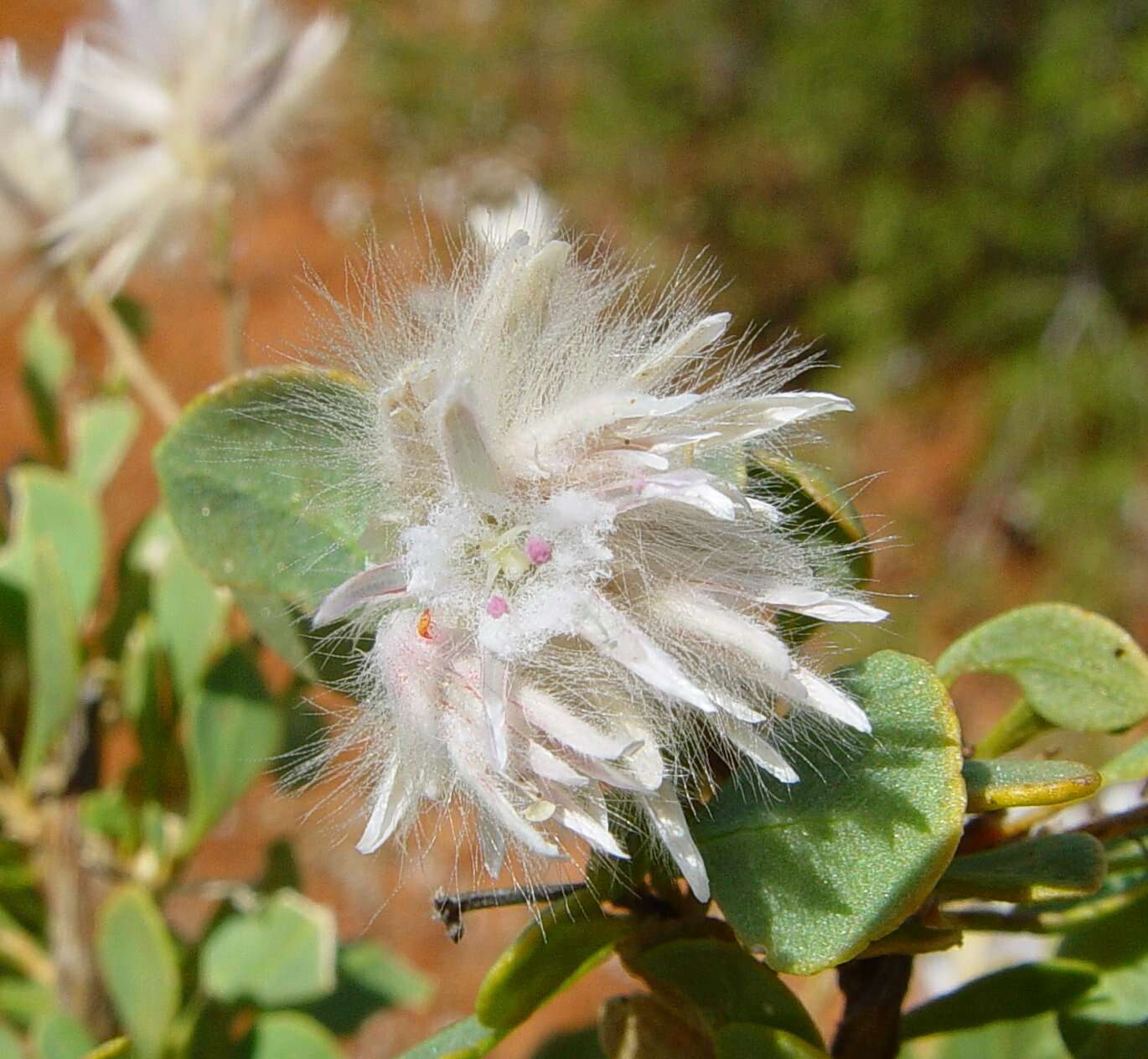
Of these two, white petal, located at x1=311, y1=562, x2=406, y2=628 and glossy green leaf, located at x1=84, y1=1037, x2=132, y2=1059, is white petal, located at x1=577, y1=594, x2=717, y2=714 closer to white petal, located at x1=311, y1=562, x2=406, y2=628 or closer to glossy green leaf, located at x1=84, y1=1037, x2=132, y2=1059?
white petal, located at x1=311, y1=562, x2=406, y2=628

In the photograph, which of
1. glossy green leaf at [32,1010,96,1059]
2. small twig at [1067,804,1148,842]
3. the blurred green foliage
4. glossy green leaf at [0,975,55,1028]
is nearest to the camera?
small twig at [1067,804,1148,842]

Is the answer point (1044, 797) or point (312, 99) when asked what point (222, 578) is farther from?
point (312, 99)

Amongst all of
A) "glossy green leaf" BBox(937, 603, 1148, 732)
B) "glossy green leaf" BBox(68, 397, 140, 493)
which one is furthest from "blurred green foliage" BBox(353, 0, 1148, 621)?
"glossy green leaf" BBox(937, 603, 1148, 732)

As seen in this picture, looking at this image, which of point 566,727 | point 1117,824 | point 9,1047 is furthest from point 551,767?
point 9,1047

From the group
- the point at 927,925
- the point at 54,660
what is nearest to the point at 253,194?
the point at 54,660

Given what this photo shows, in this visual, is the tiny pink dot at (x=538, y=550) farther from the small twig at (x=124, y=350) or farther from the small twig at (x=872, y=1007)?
the small twig at (x=124, y=350)

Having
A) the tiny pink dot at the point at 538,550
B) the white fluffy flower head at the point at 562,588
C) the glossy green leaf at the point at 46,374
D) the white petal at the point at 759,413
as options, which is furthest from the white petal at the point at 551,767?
the glossy green leaf at the point at 46,374
